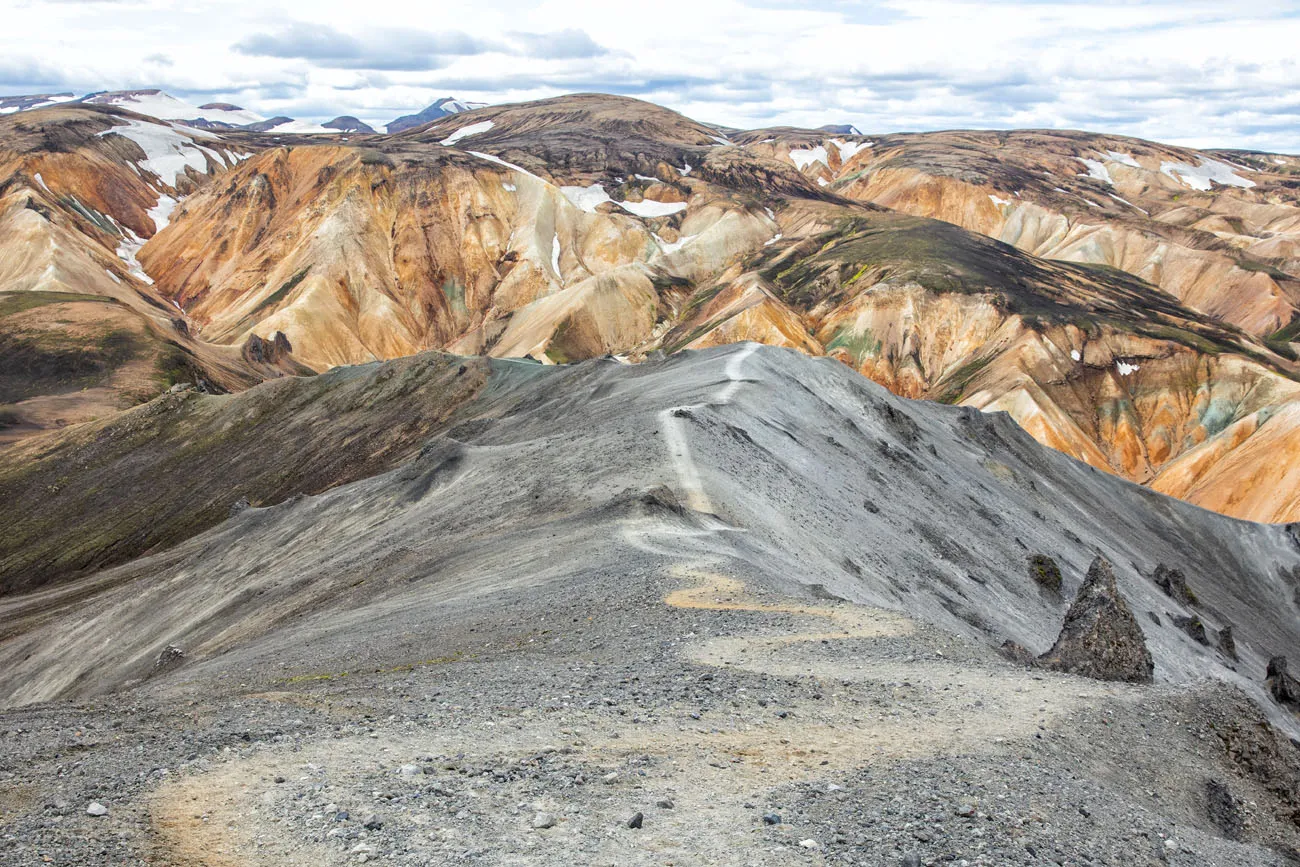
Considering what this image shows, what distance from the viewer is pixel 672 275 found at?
136250mm

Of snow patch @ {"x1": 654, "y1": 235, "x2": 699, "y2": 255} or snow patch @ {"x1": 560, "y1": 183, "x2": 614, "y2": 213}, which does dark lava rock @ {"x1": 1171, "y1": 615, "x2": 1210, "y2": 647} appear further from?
snow patch @ {"x1": 560, "y1": 183, "x2": 614, "y2": 213}

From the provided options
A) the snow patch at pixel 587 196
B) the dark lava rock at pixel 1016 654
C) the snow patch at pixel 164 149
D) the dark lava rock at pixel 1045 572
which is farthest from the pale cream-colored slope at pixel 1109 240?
the dark lava rock at pixel 1016 654

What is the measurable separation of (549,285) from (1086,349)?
224 feet

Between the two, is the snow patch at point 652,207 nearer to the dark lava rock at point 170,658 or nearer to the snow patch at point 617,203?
the snow patch at point 617,203

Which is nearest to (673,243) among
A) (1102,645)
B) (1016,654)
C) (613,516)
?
(613,516)

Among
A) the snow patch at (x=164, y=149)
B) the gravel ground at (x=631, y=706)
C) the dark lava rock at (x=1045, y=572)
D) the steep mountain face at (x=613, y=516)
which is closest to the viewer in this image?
the gravel ground at (x=631, y=706)

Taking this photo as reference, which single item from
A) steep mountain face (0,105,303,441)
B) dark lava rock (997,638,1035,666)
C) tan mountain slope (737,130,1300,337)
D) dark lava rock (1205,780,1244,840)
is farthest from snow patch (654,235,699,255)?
dark lava rock (1205,780,1244,840)

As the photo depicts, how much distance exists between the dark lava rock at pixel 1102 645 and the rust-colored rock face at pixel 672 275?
62.9 meters

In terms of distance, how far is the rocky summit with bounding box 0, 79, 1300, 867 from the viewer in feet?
37.5

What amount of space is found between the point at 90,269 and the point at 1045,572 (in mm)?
120126

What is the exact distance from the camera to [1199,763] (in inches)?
582

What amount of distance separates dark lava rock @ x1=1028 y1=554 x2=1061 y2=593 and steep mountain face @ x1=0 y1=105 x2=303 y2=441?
242 feet

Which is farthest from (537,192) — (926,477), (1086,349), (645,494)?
(645,494)

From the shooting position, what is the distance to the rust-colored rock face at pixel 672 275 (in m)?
96.4
